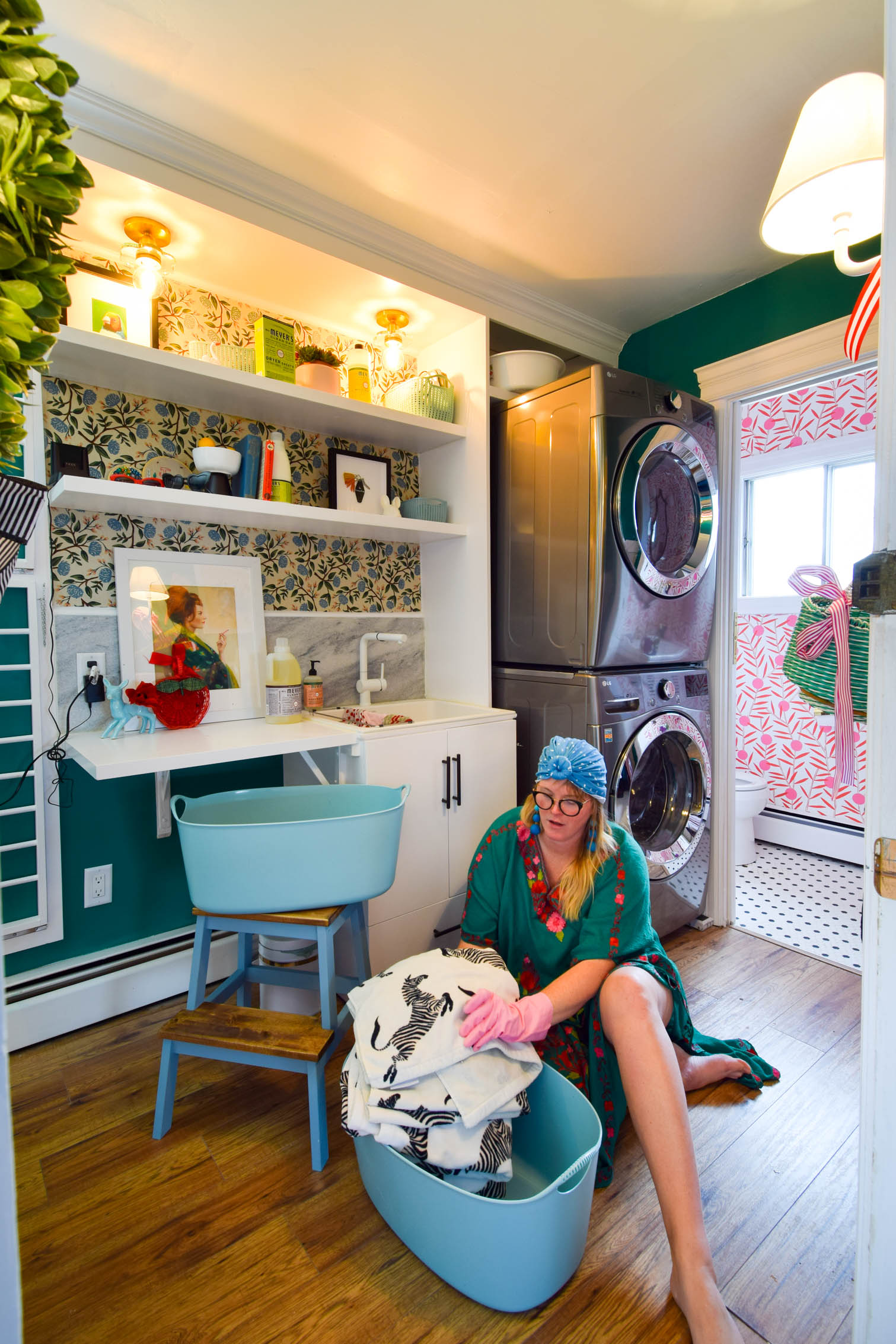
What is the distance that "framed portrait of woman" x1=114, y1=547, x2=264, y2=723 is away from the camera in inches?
79.4

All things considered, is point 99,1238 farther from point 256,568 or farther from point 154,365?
point 154,365

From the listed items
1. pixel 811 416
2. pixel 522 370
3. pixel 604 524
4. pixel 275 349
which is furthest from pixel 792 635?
pixel 275 349

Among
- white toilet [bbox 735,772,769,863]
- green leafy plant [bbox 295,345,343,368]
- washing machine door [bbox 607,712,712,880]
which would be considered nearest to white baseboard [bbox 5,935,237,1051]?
washing machine door [bbox 607,712,712,880]

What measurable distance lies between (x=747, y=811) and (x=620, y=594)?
5.58ft

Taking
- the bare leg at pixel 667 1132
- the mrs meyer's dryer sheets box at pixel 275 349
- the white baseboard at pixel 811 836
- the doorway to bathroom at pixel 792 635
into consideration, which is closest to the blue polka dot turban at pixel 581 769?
the bare leg at pixel 667 1132

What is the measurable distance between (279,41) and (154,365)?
2.60 feet

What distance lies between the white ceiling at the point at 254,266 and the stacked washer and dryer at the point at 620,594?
57 cm

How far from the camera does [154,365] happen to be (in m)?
1.77

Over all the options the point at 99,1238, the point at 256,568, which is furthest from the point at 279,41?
the point at 99,1238

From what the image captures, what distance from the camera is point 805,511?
12.1 feet

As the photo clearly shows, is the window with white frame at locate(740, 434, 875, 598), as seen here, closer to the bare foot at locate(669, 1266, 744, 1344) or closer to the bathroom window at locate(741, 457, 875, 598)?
the bathroom window at locate(741, 457, 875, 598)

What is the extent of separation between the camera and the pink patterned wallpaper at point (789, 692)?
3377 mm

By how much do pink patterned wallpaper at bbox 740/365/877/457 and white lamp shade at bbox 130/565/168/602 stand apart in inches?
112

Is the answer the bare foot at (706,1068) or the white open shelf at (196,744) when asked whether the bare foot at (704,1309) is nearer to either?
the bare foot at (706,1068)
